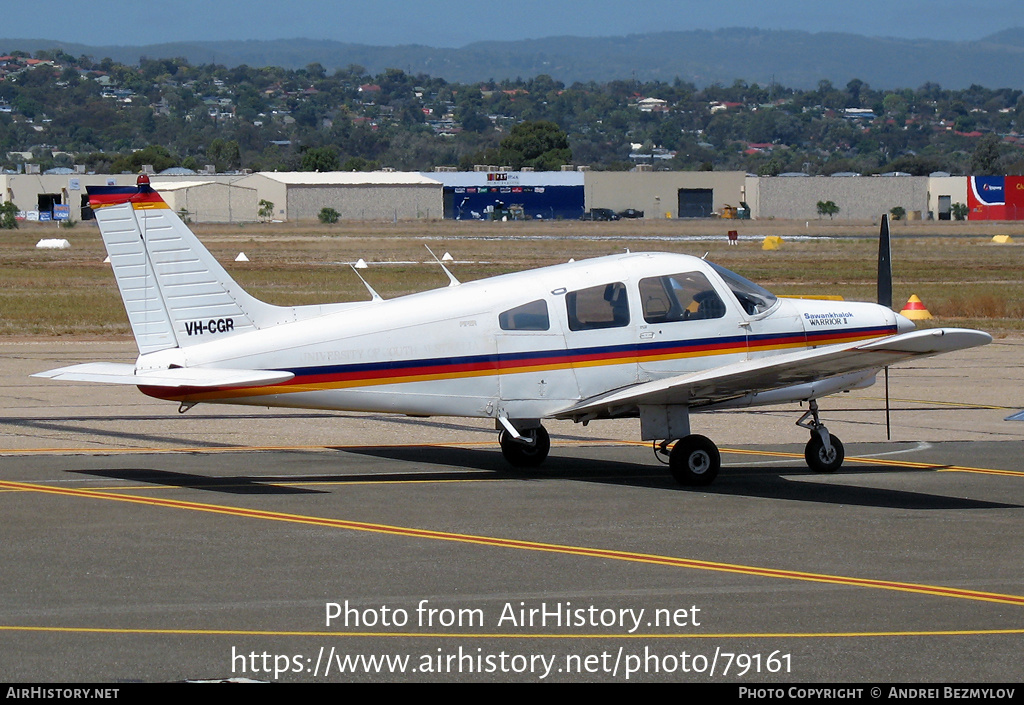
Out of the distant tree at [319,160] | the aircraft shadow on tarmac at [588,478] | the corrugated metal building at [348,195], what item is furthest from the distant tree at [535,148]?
the aircraft shadow on tarmac at [588,478]

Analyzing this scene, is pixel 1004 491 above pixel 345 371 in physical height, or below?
below

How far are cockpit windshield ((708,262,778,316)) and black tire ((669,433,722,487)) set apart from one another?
5.10 feet

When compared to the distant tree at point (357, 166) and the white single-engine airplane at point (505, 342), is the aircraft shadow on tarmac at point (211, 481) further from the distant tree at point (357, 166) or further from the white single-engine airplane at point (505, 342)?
the distant tree at point (357, 166)

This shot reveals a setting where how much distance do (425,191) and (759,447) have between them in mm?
115094

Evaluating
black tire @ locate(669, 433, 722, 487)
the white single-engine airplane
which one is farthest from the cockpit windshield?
black tire @ locate(669, 433, 722, 487)

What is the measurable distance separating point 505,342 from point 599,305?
1.06m

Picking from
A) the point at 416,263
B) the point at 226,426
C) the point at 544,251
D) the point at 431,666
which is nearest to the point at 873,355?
the point at 431,666

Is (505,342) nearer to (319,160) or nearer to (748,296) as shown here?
(748,296)

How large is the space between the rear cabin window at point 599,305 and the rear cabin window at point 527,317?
261 mm

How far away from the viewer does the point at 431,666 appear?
746 cm

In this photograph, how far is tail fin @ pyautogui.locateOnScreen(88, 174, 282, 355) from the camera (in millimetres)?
12914

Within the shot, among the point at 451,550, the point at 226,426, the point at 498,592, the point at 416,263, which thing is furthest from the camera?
the point at 416,263

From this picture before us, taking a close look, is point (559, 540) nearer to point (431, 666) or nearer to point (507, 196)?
point (431, 666)

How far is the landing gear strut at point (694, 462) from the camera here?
42.9 ft
